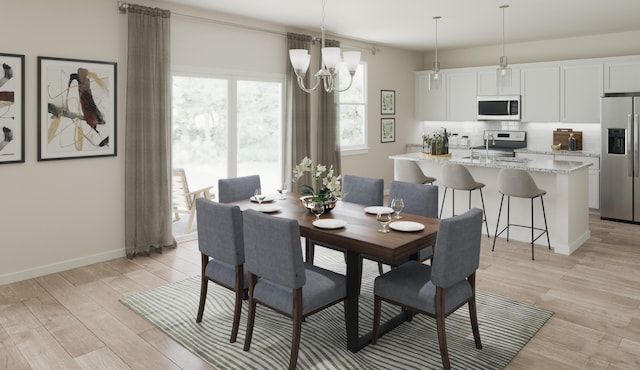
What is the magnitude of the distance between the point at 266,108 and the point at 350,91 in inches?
74.4

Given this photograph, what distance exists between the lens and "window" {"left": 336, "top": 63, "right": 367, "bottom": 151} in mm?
7570

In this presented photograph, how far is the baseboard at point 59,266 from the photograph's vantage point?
428cm

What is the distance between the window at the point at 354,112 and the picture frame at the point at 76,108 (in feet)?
12.1

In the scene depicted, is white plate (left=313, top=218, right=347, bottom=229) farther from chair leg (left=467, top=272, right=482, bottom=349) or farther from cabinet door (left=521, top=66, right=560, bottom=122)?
cabinet door (left=521, top=66, right=560, bottom=122)

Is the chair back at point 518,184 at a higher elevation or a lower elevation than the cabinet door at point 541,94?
lower

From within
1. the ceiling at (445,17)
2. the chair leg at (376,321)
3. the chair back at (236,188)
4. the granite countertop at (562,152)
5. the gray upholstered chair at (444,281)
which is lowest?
the chair leg at (376,321)

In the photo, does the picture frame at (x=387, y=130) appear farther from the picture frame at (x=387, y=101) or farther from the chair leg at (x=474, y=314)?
the chair leg at (x=474, y=314)

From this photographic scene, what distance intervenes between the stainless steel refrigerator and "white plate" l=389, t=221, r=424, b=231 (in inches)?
186

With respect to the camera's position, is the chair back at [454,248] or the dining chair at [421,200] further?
the dining chair at [421,200]

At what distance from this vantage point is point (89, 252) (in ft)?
15.7

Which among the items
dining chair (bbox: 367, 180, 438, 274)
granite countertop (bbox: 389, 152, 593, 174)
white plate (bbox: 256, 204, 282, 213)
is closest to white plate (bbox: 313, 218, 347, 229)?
white plate (bbox: 256, 204, 282, 213)

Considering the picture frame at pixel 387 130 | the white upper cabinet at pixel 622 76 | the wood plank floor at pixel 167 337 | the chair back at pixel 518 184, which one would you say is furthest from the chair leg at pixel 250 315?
the white upper cabinet at pixel 622 76

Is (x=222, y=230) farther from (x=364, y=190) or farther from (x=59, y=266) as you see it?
(x=59, y=266)

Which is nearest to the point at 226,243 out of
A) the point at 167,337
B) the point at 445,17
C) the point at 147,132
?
the point at 167,337
